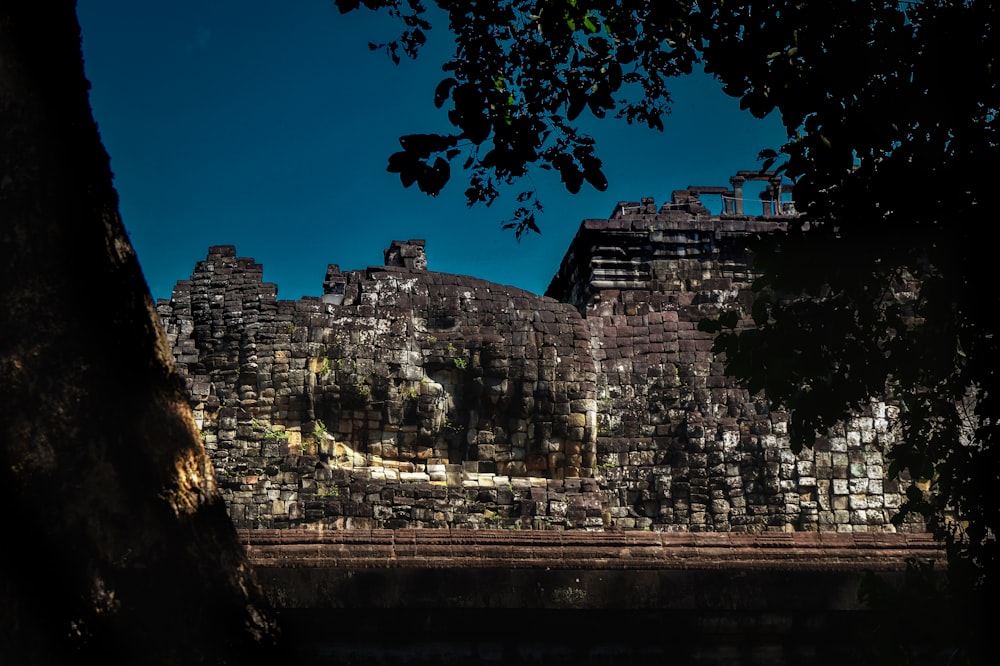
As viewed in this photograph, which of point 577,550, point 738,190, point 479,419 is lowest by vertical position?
point 577,550

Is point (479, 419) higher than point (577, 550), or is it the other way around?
point (479, 419)

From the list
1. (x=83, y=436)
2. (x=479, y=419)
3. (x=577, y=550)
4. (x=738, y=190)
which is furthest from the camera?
(x=738, y=190)

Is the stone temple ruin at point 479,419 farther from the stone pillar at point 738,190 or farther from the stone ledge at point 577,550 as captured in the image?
the stone ledge at point 577,550

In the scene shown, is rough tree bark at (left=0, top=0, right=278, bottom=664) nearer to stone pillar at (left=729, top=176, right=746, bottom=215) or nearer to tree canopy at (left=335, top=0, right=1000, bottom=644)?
tree canopy at (left=335, top=0, right=1000, bottom=644)

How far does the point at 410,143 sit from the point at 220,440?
9.37m

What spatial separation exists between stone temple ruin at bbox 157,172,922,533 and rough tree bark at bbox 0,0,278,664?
35.3 feet

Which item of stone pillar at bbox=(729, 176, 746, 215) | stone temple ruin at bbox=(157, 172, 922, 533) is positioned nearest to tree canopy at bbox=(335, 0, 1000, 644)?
stone temple ruin at bbox=(157, 172, 922, 533)

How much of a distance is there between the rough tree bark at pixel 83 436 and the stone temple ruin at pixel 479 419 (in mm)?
10772

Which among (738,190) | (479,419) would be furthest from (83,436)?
(738,190)

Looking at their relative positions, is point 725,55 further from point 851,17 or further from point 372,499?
point 372,499

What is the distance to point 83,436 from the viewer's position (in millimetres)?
2588

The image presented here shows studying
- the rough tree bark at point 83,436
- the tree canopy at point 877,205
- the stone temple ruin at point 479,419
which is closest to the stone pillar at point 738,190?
the stone temple ruin at point 479,419

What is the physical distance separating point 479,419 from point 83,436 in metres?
12.0

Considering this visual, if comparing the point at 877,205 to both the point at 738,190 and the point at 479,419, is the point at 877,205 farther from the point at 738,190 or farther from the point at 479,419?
the point at 738,190
